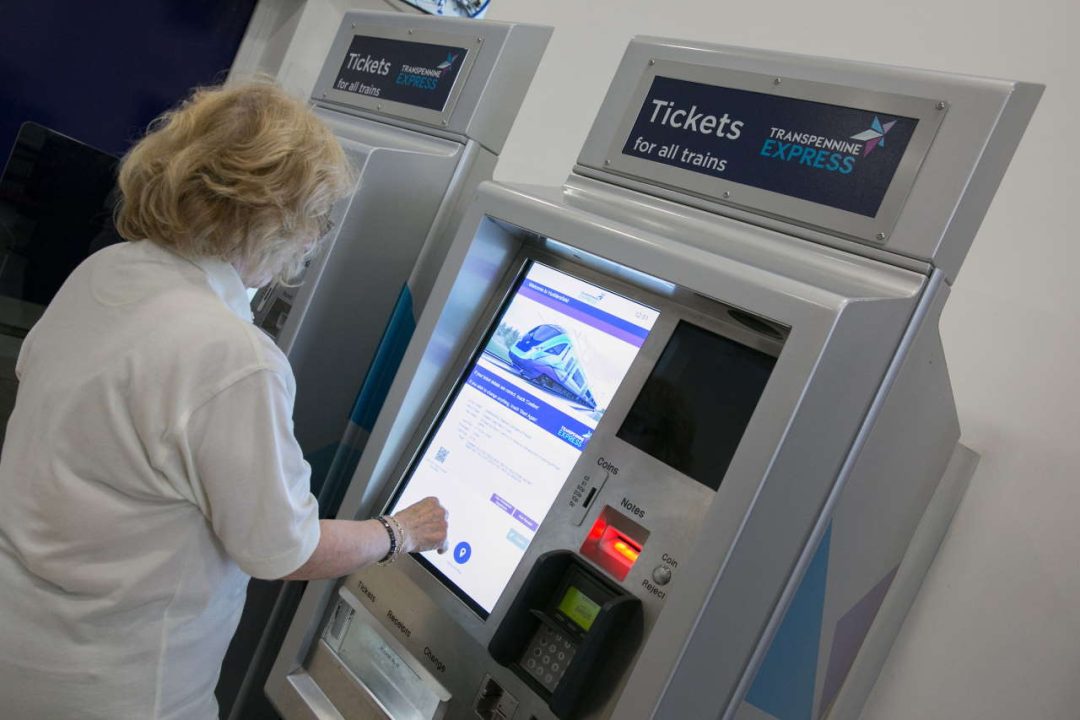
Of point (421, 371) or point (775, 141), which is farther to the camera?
point (421, 371)

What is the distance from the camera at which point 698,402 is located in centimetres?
140

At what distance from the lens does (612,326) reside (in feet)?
5.05

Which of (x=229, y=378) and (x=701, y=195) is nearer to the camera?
(x=229, y=378)

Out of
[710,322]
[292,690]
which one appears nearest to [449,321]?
[710,322]

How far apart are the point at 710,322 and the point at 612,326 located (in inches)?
7.4

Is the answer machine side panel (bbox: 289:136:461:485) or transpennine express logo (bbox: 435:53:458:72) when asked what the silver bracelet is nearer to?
machine side panel (bbox: 289:136:461:485)

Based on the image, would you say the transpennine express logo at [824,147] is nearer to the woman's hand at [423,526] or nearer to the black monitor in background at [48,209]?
the woman's hand at [423,526]

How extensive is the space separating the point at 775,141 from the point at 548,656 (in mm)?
885

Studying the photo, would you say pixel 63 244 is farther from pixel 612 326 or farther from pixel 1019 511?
pixel 1019 511

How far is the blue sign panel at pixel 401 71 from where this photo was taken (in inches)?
84.4

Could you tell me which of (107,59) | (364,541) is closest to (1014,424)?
(364,541)

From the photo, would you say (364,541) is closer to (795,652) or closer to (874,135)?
(795,652)

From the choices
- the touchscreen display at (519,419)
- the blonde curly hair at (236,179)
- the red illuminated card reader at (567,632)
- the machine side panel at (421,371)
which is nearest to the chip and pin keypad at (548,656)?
the red illuminated card reader at (567,632)

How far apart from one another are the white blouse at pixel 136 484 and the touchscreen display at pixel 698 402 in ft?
1.78
